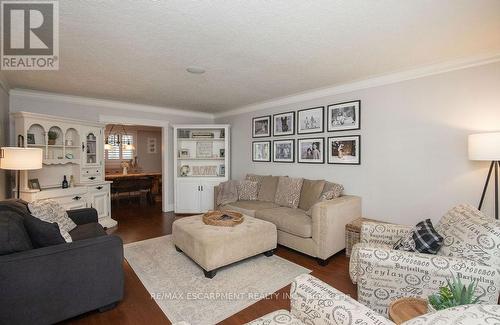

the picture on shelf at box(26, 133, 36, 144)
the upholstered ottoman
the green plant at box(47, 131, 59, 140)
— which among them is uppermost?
the green plant at box(47, 131, 59, 140)

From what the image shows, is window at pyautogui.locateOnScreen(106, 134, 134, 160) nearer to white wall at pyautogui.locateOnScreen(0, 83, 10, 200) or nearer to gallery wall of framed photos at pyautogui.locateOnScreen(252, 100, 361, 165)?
white wall at pyautogui.locateOnScreen(0, 83, 10, 200)

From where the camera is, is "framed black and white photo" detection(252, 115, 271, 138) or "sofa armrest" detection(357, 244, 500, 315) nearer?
"sofa armrest" detection(357, 244, 500, 315)

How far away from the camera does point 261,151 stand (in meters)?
4.90

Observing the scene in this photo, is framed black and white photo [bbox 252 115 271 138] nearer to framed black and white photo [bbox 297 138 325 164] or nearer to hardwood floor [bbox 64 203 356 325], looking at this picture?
framed black and white photo [bbox 297 138 325 164]

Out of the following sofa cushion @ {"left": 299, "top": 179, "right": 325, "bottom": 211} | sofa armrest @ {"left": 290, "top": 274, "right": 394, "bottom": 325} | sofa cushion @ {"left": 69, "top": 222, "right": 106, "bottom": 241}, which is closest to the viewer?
sofa armrest @ {"left": 290, "top": 274, "right": 394, "bottom": 325}

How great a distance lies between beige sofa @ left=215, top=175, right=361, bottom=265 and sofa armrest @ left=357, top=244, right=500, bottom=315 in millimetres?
1036

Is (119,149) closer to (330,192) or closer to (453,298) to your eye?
(330,192)

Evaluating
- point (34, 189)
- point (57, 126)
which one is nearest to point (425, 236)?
point (34, 189)

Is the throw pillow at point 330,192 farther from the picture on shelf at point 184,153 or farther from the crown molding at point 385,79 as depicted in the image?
the picture on shelf at point 184,153

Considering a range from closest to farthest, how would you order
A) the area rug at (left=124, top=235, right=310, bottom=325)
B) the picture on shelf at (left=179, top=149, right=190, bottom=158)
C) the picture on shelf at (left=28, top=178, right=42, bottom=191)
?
the area rug at (left=124, top=235, right=310, bottom=325) < the picture on shelf at (left=28, top=178, right=42, bottom=191) < the picture on shelf at (left=179, top=149, right=190, bottom=158)

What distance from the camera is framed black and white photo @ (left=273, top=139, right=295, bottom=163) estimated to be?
433cm

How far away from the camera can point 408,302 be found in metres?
1.46

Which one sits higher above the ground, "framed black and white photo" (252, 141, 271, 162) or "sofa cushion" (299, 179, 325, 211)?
"framed black and white photo" (252, 141, 271, 162)

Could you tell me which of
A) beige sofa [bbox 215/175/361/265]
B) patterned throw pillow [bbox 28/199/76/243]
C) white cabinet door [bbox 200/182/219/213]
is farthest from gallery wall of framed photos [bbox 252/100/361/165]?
patterned throw pillow [bbox 28/199/76/243]
